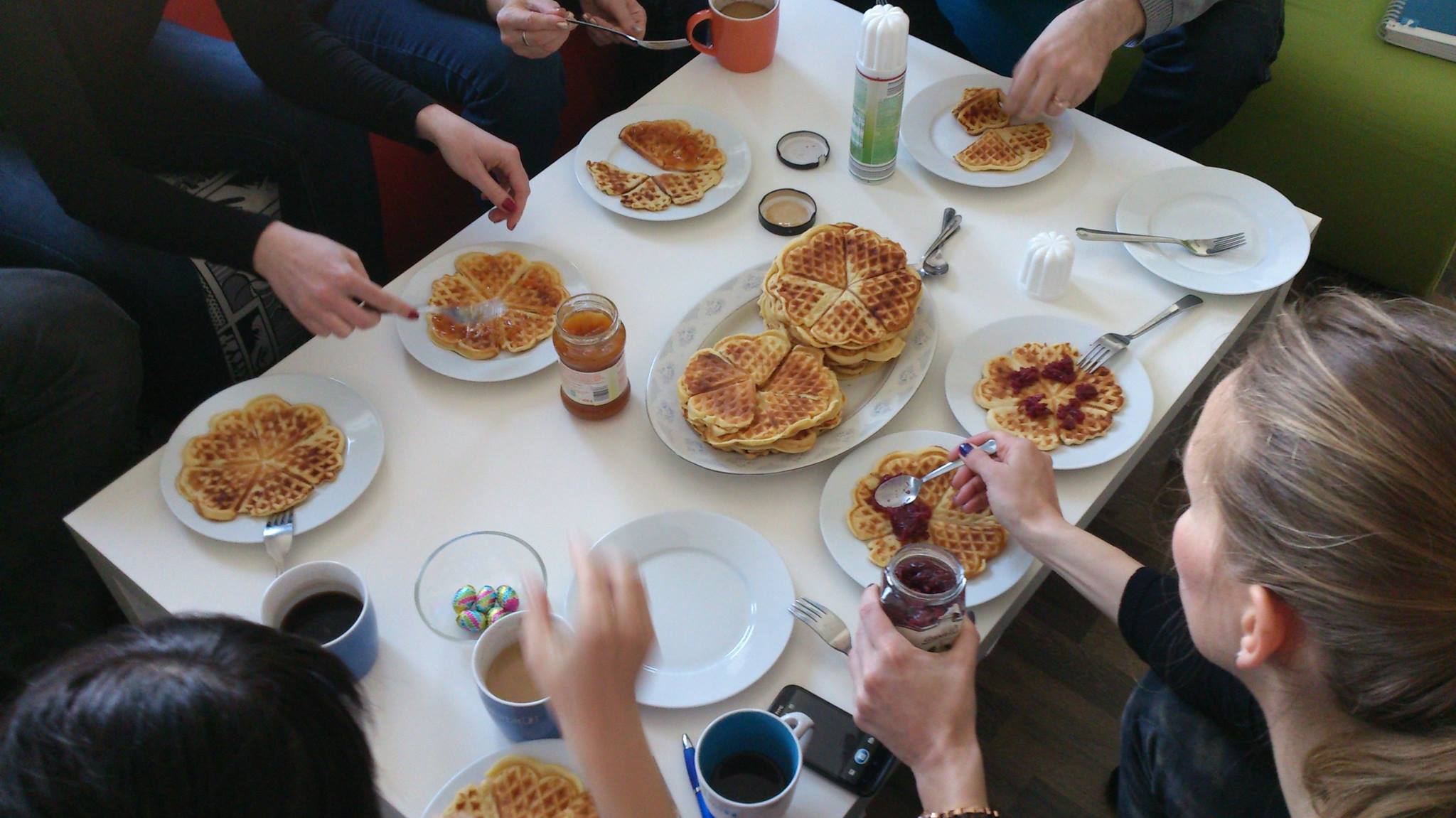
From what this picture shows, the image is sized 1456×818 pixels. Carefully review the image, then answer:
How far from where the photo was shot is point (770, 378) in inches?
56.7

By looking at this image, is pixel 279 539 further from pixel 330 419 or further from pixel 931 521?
pixel 931 521

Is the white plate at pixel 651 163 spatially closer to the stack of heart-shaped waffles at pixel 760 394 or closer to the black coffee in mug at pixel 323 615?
the stack of heart-shaped waffles at pixel 760 394

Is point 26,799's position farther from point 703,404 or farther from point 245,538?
point 703,404

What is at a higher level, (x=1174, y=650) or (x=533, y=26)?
(x=533, y=26)

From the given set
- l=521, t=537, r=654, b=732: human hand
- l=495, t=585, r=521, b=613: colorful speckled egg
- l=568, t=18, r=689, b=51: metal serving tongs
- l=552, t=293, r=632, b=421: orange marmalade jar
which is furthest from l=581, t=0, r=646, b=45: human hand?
l=521, t=537, r=654, b=732: human hand

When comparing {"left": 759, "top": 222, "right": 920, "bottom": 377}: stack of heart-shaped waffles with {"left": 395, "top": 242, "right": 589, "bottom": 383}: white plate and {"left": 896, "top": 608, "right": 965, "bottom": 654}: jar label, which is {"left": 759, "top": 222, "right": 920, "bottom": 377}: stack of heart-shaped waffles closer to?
{"left": 395, "top": 242, "right": 589, "bottom": 383}: white plate

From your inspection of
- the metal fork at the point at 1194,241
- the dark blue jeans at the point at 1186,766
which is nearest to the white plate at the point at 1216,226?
the metal fork at the point at 1194,241

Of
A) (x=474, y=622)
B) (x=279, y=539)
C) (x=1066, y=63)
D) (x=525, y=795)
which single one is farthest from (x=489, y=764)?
(x=1066, y=63)

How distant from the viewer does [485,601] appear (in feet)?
3.91

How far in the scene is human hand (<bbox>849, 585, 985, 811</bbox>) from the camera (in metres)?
1.09

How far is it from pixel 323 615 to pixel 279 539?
164mm

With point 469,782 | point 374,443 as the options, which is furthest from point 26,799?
point 374,443

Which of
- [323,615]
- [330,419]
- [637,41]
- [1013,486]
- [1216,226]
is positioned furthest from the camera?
[637,41]

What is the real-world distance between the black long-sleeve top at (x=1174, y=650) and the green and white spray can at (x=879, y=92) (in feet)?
2.65
